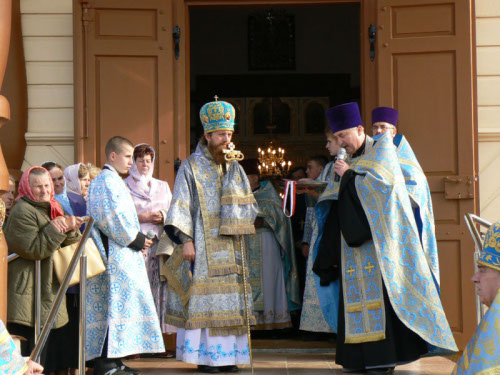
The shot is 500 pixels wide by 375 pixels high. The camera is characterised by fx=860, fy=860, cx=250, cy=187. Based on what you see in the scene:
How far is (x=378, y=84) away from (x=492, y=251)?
4.28m

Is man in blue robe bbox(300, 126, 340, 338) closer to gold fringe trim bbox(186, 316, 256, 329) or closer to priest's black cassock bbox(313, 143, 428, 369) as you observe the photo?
priest's black cassock bbox(313, 143, 428, 369)

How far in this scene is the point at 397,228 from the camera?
19.9 ft

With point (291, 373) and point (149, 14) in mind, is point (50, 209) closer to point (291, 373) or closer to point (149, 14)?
point (291, 373)

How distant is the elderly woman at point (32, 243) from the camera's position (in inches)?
211

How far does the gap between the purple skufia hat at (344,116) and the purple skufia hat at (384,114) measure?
2.67 feet

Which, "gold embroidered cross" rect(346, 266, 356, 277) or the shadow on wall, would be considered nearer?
"gold embroidered cross" rect(346, 266, 356, 277)

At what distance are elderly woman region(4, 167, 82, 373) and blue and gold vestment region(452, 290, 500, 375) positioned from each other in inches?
112

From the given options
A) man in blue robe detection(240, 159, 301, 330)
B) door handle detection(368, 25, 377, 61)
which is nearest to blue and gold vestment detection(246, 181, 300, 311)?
Answer: man in blue robe detection(240, 159, 301, 330)

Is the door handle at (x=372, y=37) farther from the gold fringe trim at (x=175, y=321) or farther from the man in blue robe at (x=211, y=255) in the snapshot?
the gold fringe trim at (x=175, y=321)

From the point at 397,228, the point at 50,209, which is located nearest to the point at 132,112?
the point at 50,209

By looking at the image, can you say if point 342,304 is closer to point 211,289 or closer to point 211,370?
point 211,289

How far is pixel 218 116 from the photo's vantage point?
6.48 meters

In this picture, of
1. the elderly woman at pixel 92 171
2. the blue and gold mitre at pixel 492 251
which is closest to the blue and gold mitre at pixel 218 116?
the elderly woman at pixel 92 171

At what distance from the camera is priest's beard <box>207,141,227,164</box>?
6535mm
